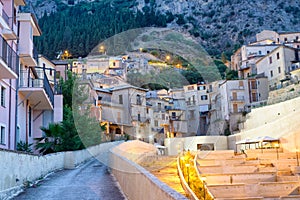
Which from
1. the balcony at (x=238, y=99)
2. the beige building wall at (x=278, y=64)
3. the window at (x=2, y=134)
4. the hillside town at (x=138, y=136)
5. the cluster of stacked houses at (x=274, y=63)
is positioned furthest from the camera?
the balcony at (x=238, y=99)

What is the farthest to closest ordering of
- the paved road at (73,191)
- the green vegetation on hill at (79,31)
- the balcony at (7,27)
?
the green vegetation on hill at (79,31) → the balcony at (7,27) → the paved road at (73,191)

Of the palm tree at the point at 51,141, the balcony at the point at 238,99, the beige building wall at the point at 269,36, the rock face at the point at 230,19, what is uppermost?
the rock face at the point at 230,19

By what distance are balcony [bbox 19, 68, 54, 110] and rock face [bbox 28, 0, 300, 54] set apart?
112612 mm

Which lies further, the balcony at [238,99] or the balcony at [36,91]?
the balcony at [238,99]

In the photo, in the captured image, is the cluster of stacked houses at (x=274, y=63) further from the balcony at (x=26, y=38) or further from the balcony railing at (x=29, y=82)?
the balcony at (x=26, y=38)

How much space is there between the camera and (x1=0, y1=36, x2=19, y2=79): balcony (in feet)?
50.4

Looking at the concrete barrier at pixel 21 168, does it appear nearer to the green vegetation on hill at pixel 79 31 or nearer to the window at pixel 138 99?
the window at pixel 138 99

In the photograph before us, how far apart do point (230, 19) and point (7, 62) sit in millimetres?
152239

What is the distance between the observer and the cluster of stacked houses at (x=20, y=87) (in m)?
17.6

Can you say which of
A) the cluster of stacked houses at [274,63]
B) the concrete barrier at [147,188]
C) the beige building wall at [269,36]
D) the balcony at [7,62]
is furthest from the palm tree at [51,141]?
the beige building wall at [269,36]

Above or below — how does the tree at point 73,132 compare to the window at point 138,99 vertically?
below

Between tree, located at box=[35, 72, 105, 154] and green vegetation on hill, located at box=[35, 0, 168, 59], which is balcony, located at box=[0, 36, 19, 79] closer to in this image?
tree, located at box=[35, 72, 105, 154]

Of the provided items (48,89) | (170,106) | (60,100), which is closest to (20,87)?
(48,89)

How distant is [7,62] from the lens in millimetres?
15914
